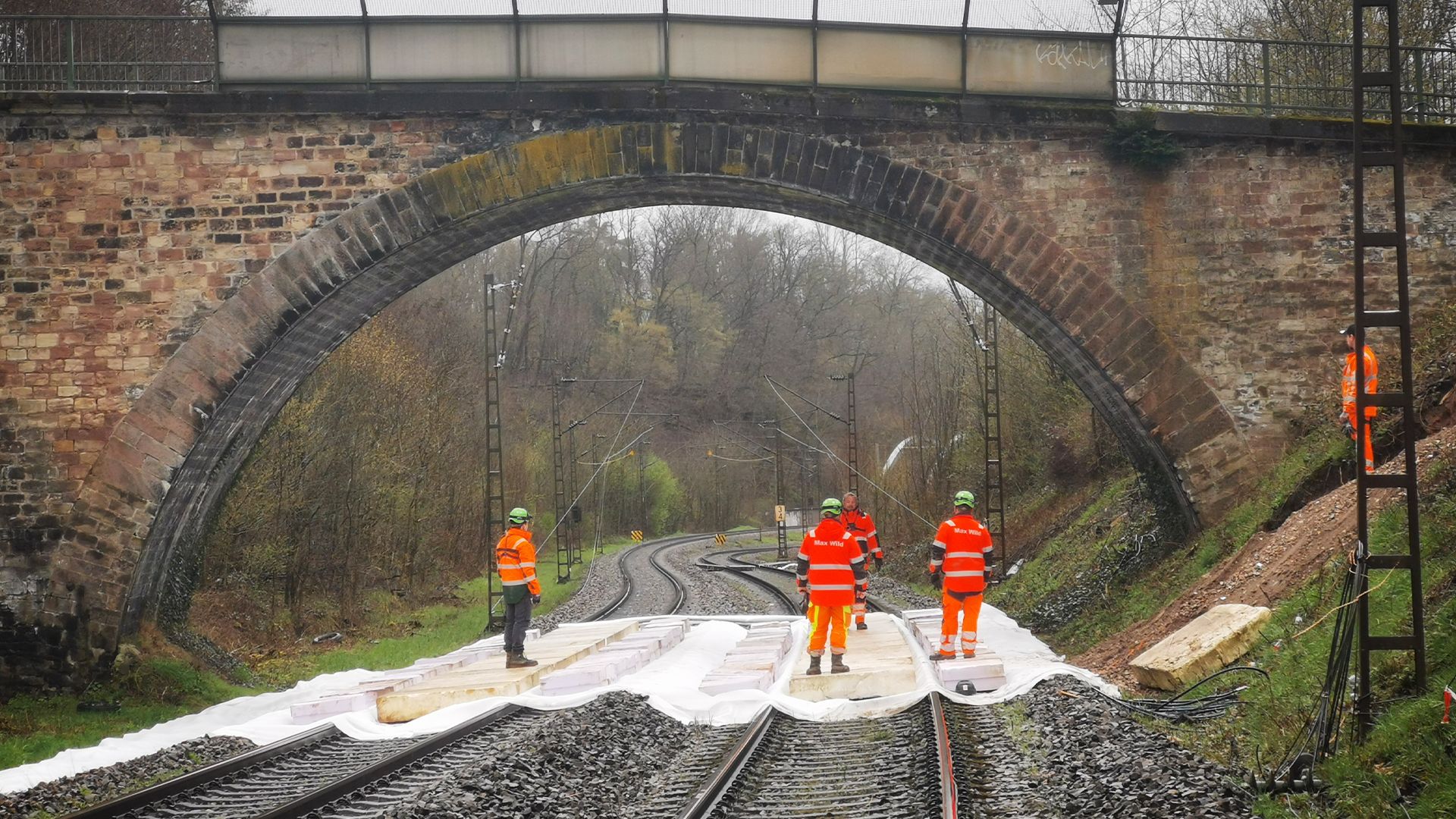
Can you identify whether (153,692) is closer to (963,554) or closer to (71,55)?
(71,55)

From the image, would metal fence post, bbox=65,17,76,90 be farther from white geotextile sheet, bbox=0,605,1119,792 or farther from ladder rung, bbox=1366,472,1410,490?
ladder rung, bbox=1366,472,1410,490

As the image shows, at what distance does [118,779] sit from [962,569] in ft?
21.2

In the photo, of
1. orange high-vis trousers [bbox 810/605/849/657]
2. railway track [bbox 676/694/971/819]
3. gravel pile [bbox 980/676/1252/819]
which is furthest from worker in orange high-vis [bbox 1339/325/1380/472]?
railway track [bbox 676/694/971/819]

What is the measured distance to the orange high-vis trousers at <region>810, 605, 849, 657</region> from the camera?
10.7 metres

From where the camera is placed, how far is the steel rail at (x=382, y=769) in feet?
22.5

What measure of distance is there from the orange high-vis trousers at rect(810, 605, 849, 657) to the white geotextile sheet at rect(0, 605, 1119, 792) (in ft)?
1.16

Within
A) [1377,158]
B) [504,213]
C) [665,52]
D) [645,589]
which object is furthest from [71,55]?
[645,589]

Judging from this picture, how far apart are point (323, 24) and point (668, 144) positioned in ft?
13.1

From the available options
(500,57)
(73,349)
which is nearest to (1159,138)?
(500,57)

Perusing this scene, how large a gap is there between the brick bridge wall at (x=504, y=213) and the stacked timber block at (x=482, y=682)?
161 inches

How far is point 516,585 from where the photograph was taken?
39.6 ft

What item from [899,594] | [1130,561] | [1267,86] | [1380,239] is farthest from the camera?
[899,594]

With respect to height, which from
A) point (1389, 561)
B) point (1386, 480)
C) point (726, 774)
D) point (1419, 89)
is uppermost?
point (1419, 89)

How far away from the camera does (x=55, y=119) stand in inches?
544
